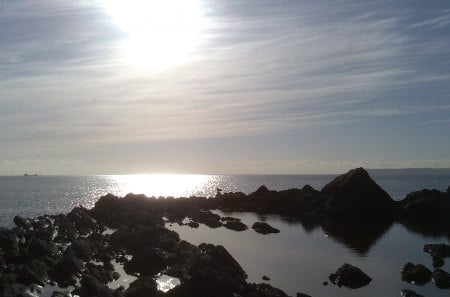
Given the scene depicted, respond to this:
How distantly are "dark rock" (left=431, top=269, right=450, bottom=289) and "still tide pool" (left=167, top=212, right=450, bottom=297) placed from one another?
600 millimetres

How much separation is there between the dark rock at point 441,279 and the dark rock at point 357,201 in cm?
4727

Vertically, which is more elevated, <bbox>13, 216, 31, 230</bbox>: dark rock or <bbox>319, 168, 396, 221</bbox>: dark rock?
<bbox>319, 168, 396, 221</bbox>: dark rock

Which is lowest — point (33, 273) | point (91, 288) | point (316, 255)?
point (91, 288)

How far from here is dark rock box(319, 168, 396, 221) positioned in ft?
300

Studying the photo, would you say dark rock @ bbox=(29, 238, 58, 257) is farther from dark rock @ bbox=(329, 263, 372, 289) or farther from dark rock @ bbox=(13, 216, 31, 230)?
dark rock @ bbox=(329, 263, 372, 289)

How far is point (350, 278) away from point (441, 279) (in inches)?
325

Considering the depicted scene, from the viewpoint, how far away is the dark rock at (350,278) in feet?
135

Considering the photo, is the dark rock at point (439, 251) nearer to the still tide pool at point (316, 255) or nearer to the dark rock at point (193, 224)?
the still tide pool at point (316, 255)

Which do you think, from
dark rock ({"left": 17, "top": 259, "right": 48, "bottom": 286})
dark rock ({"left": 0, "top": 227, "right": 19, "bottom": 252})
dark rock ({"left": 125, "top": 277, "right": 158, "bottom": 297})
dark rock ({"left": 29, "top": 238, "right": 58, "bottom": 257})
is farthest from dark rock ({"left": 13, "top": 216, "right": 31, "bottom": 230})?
dark rock ({"left": 125, "top": 277, "right": 158, "bottom": 297})

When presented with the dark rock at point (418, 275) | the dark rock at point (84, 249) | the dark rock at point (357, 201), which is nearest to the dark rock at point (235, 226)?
the dark rock at point (357, 201)

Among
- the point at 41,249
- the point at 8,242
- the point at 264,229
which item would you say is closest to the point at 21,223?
the point at 8,242

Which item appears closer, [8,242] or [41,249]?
[41,249]

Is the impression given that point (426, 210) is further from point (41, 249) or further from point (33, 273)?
point (33, 273)

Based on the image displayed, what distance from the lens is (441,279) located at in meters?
41.3
